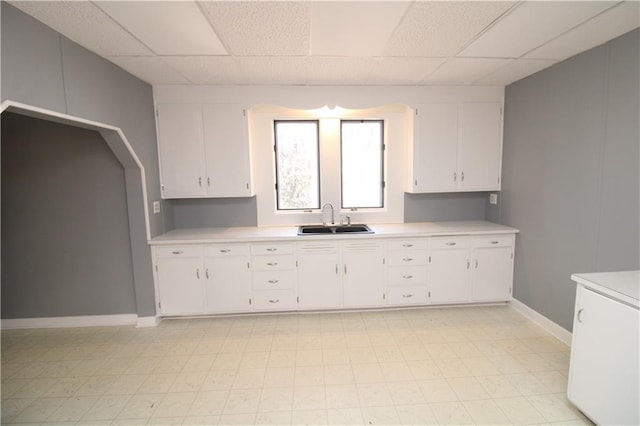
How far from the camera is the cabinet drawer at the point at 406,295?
327 centimetres

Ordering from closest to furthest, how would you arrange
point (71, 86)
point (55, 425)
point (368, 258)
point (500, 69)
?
point (55, 425) → point (71, 86) → point (500, 69) → point (368, 258)

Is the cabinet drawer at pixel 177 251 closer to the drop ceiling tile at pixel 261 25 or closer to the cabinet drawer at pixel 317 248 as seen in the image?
the cabinet drawer at pixel 317 248

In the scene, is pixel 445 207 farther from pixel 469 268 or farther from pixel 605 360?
pixel 605 360

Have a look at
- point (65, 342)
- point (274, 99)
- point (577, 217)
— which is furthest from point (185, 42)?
point (577, 217)

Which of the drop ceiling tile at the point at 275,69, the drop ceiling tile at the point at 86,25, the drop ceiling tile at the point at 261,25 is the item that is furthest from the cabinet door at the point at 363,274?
the drop ceiling tile at the point at 86,25

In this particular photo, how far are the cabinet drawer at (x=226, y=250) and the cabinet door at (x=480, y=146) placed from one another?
262 cm

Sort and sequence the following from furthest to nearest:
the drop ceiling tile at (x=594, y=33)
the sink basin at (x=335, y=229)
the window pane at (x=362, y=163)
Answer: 1. the window pane at (x=362, y=163)
2. the sink basin at (x=335, y=229)
3. the drop ceiling tile at (x=594, y=33)

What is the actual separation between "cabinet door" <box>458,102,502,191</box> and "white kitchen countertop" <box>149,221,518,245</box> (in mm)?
518

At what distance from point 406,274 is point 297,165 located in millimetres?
1864

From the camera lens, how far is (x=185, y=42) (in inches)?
84.7

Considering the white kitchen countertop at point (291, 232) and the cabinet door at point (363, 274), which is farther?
the cabinet door at point (363, 274)

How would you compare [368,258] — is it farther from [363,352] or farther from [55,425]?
[55,425]

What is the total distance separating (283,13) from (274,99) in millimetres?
1481

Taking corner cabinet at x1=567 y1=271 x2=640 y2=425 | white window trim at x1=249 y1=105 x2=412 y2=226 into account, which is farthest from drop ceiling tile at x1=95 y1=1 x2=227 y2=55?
corner cabinet at x1=567 y1=271 x2=640 y2=425
